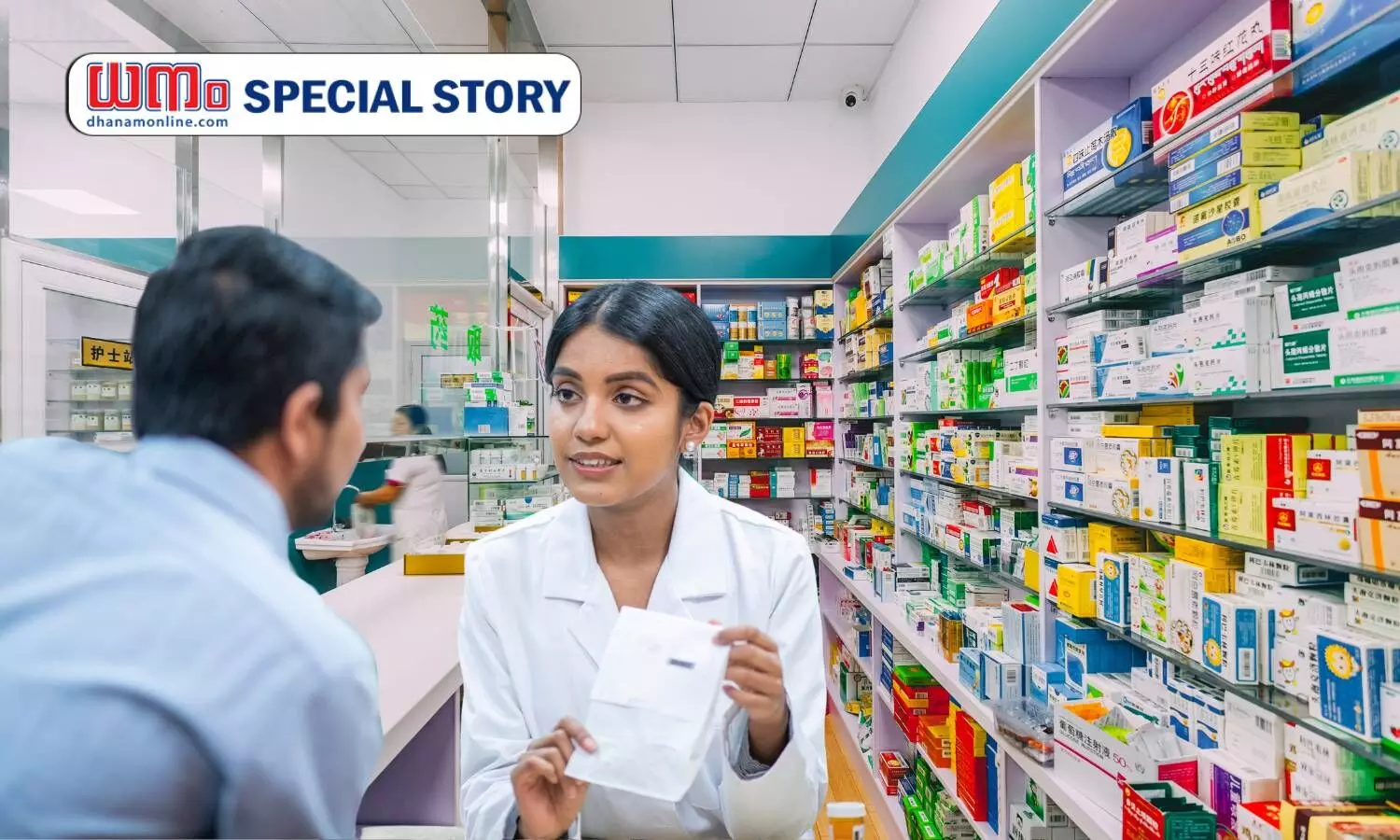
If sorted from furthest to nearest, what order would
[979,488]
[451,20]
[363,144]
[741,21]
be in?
[741,21] < [363,144] < [451,20] < [979,488]

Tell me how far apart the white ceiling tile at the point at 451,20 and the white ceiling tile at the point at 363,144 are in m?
0.85

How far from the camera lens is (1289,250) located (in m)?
1.57

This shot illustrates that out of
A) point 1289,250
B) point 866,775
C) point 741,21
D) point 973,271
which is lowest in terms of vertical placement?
point 866,775

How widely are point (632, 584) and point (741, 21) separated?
5.02 m

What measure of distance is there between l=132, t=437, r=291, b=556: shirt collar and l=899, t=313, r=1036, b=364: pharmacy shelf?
2424 mm

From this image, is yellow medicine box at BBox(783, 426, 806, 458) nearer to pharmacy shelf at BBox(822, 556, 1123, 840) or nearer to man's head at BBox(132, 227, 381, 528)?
pharmacy shelf at BBox(822, 556, 1123, 840)

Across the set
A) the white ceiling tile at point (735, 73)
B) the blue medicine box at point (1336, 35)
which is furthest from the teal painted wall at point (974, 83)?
the white ceiling tile at point (735, 73)

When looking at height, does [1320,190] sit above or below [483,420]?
above

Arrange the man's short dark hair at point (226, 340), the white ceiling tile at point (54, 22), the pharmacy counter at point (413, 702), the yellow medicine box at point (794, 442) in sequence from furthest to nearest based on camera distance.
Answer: the yellow medicine box at point (794, 442), the white ceiling tile at point (54, 22), the pharmacy counter at point (413, 702), the man's short dark hair at point (226, 340)

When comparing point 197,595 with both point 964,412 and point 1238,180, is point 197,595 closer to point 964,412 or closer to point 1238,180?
point 1238,180

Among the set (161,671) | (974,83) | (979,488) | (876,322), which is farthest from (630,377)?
(876,322)

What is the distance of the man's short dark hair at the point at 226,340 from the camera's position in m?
0.63

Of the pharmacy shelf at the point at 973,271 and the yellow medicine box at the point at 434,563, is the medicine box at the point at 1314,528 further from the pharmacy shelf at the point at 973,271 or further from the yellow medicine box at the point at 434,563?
the yellow medicine box at the point at 434,563

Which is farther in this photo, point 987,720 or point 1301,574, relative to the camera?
point 987,720
